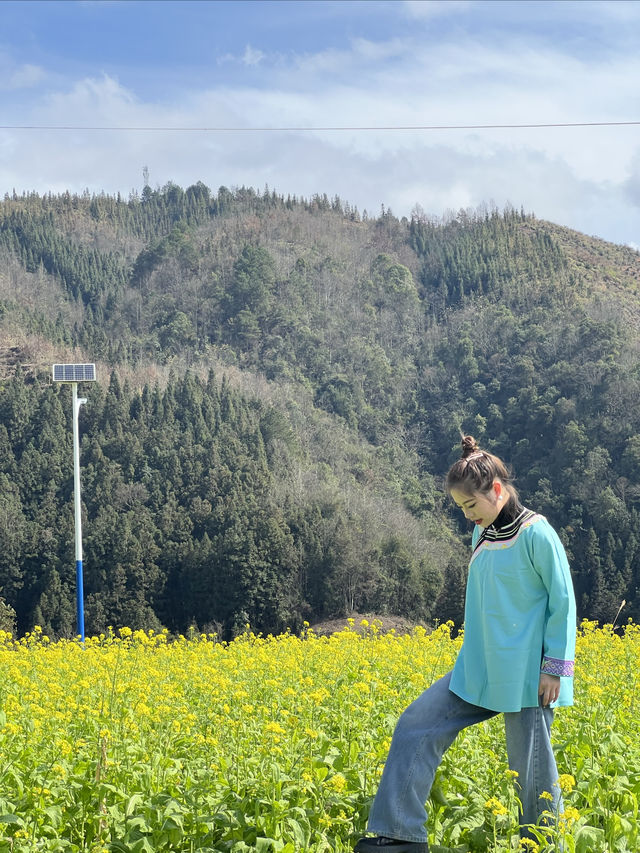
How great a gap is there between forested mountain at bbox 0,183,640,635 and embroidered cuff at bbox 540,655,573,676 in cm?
2904

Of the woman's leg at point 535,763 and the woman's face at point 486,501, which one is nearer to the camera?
the woman's leg at point 535,763

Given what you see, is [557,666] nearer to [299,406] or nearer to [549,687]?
[549,687]

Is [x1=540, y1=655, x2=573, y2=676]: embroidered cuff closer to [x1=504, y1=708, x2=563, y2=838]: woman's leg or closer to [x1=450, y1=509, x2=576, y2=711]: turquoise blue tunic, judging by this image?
[x1=450, y1=509, x2=576, y2=711]: turquoise blue tunic

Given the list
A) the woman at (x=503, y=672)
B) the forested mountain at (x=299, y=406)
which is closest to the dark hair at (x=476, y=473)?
the woman at (x=503, y=672)

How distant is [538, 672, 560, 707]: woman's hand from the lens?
3.07m

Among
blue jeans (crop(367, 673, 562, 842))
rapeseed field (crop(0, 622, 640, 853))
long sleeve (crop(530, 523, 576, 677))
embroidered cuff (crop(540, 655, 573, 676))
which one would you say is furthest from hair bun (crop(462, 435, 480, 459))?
rapeseed field (crop(0, 622, 640, 853))

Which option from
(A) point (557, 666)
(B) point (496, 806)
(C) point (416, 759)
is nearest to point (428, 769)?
(C) point (416, 759)

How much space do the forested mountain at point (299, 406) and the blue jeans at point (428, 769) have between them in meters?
28.8

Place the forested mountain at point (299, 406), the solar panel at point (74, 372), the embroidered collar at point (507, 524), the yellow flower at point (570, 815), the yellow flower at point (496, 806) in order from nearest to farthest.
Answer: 1. the yellow flower at point (570, 815)
2. the yellow flower at point (496, 806)
3. the embroidered collar at point (507, 524)
4. the solar panel at point (74, 372)
5. the forested mountain at point (299, 406)

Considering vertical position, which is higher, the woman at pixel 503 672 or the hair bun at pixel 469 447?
the hair bun at pixel 469 447

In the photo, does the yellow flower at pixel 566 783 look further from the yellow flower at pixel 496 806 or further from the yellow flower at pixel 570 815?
the yellow flower at pixel 496 806

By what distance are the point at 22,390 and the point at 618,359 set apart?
3017cm

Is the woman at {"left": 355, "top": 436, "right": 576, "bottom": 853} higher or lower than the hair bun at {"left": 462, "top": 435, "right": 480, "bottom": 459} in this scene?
lower

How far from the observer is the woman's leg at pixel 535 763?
3107 millimetres
